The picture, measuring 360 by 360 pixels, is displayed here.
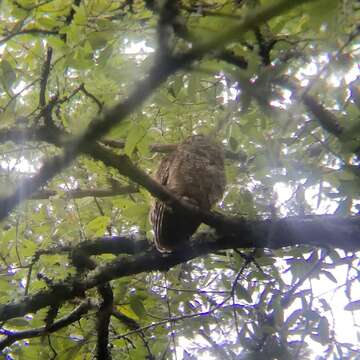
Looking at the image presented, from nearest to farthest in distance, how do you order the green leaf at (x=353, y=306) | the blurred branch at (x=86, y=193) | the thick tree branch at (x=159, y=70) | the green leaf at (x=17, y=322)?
the thick tree branch at (x=159, y=70) < the green leaf at (x=353, y=306) < the green leaf at (x=17, y=322) < the blurred branch at (x=86, y=193)

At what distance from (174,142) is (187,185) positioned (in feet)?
3.11

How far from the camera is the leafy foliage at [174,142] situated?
1851mm

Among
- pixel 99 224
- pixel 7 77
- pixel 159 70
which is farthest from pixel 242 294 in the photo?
pixel 159 70

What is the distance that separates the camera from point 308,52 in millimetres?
1948

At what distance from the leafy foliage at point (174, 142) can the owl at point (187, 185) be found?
0.13 metres

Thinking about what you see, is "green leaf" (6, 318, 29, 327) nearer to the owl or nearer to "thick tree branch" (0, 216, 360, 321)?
"thick tree branch" (0, 216, 360, 321)

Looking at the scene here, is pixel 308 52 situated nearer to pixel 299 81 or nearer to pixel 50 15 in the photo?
pixel 299 81

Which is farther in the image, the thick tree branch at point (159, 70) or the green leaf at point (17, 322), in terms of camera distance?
the green leaf at point (17, 322)

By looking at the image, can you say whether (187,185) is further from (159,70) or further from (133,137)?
(159,70)

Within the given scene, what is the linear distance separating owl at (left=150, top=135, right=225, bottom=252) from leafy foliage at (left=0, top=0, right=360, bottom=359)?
13 cm

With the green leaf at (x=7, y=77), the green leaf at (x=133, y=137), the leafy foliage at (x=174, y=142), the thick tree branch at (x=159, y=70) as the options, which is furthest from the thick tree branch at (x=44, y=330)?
the thick tree branch at (x=159, y=70)

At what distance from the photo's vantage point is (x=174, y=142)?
307 cm

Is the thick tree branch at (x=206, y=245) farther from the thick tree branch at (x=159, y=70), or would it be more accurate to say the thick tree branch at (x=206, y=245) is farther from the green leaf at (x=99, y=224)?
the thick tree branch at (x=159, y=70)

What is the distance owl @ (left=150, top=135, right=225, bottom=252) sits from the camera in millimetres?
2143
